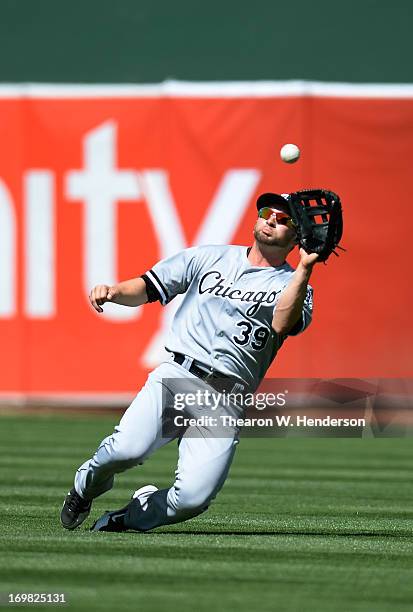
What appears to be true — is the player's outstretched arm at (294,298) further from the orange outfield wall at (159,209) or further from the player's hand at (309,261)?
the orange outfield wall at (159,209)

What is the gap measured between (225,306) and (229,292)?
0.07m

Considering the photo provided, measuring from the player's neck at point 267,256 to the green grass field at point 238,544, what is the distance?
133 cm

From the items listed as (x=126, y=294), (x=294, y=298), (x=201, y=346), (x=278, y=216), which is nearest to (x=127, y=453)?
(x=201, y=346)

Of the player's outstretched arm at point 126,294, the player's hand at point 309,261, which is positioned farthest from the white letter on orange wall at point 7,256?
the player's hand at point 309,261

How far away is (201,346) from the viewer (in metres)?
6.54

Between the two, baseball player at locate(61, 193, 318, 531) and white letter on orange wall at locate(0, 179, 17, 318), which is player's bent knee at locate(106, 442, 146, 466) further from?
white letter on orange wall at locate(0, 179, 17, 318)

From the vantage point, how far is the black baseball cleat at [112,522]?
21.9 ft

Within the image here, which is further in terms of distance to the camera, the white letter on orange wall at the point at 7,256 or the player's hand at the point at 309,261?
the white letter on orange wall at the point at 7,256

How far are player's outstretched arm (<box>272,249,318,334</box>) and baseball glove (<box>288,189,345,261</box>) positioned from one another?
0.06 metres

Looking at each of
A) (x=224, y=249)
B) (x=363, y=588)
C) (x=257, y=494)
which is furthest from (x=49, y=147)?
(x=363, y=588)

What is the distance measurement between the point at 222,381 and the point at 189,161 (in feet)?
28.3

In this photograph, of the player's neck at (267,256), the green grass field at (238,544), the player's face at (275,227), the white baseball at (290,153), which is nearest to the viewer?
the green grass field at (238,544)

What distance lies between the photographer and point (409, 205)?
14.7m

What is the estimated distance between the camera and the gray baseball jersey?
6.48m
